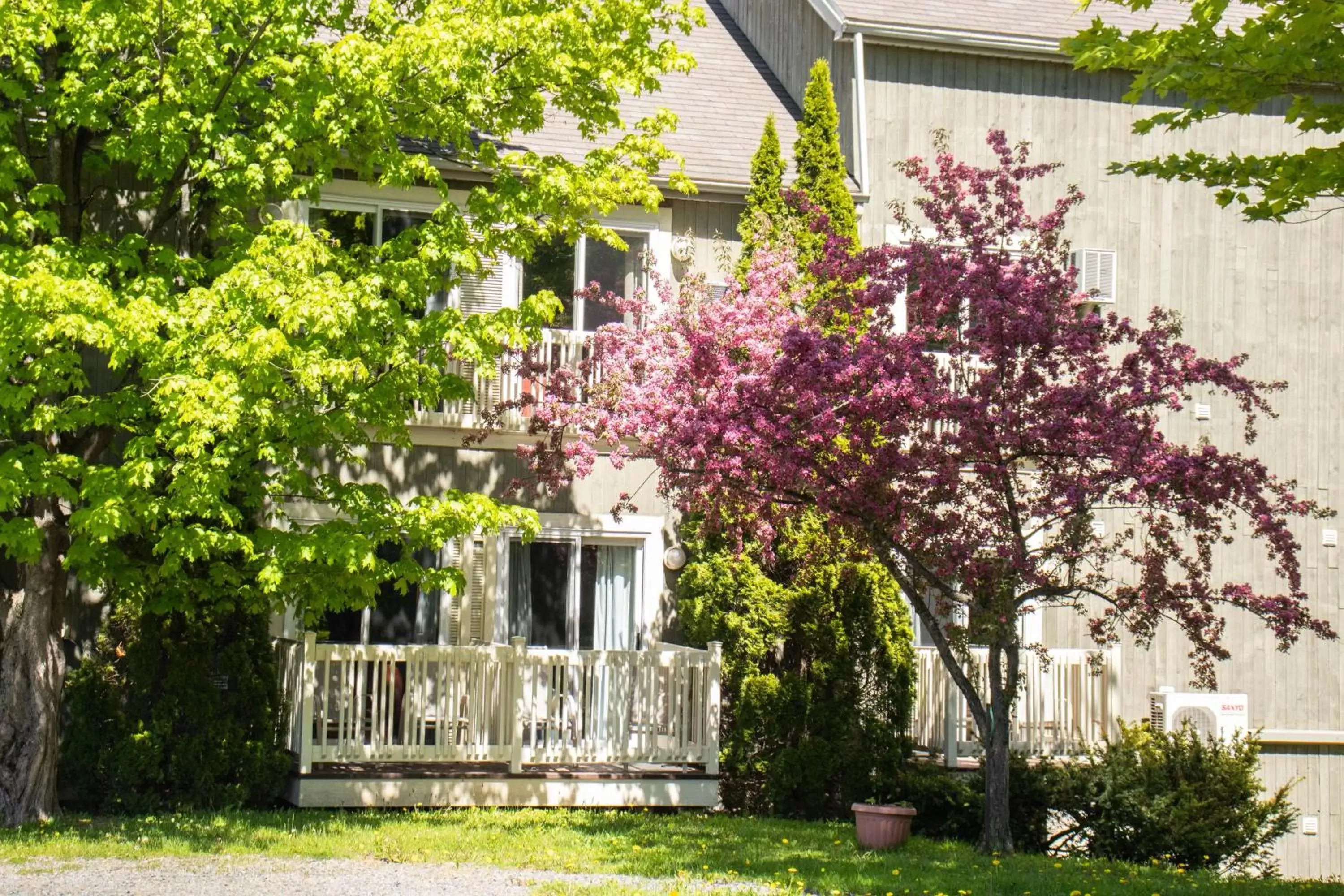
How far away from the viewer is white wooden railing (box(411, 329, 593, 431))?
16094mm

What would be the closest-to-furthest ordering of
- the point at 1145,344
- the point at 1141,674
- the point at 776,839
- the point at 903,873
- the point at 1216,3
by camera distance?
the point at 1216,3 < the point at 903,873 < the point at 1145,344 < the point at 776,839 < the point at 1141,674

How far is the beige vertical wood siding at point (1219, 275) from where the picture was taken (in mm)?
18312

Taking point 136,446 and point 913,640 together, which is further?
point 913,640

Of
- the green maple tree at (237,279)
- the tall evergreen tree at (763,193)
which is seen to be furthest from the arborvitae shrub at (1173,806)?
the tall evergreen tree at (763,193)

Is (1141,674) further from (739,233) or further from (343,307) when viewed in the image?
(343,307)

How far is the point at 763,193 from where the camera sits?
55.4 feet

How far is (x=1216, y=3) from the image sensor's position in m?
8.75

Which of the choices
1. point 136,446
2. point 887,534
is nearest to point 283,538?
point 136,446

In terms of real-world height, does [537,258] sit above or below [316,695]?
above

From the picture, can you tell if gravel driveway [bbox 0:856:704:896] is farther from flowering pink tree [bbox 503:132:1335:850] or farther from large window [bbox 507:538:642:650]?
large window [bbox 507:538:642:650]

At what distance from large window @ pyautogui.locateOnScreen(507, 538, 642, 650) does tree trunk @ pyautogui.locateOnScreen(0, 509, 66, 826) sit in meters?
5.03

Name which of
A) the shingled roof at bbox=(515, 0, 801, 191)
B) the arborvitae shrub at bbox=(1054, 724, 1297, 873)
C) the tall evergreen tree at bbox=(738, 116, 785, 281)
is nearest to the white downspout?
the shingled roof at bbox=(515, 0, 801, 191)

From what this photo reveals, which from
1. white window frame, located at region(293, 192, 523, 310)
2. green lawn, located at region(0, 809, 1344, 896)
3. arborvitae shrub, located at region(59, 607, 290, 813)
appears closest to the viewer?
green lawn, located at region(0, 809, 1344, 896)

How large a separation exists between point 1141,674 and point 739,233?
7434mm
